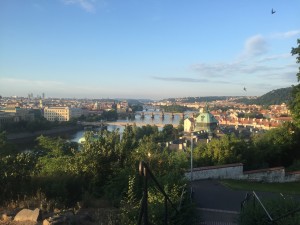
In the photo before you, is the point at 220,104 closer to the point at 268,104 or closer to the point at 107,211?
the point at 268,104

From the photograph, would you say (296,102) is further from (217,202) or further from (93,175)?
(93,175)

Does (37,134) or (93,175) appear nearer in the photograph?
(93,175)

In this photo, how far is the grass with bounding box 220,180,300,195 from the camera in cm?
1230

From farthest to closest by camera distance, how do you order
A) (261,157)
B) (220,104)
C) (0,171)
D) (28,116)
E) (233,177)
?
1. (220,104)
2. (28,116)
3. (261,157)
4. (233,177)
5. (0,171)

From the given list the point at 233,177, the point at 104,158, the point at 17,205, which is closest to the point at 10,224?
the point at 17,205

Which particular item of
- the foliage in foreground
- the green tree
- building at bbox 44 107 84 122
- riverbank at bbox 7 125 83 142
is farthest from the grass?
building at bbox 44 107 84 122

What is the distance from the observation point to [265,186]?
13.4 meters

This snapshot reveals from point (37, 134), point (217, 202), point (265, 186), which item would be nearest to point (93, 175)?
point (217, 202)

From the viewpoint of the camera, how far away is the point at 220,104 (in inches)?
5625

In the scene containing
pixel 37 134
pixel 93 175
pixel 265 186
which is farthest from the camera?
pixel 37 134

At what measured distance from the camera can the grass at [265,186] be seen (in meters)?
12.3

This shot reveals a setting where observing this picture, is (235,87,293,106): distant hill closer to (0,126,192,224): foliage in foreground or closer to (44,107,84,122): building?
(44,107,84,122): building

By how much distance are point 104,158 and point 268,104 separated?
11367 centimetres

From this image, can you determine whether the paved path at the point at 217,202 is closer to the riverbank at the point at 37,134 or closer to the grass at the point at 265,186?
the grass at the point at 265,186
